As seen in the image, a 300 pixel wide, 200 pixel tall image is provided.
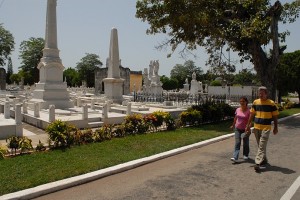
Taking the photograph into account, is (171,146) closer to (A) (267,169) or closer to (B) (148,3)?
(A) (267,169)

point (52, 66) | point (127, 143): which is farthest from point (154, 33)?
point (127, 143)

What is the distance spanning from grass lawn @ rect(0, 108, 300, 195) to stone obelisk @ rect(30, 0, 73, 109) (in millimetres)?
11142

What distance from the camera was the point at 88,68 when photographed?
251 ft

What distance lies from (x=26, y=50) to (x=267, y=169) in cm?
7643

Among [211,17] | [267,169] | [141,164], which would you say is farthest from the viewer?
[211,17]

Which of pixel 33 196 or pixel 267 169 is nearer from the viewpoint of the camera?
pixel 33 196

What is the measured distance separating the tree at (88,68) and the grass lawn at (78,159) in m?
67.2

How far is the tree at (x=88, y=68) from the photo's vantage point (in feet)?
251

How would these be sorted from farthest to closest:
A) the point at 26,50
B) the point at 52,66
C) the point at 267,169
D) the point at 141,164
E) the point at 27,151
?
the point at 26,50 < the point at 52,66 < the point at 27,151 < the point at 141,164 < the point at 267,169

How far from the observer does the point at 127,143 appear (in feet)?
31.9

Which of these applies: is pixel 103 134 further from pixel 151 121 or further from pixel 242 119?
pixel 242 119

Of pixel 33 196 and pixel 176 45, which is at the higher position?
pixel 176 45

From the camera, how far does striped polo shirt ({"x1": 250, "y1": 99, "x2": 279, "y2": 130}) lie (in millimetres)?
7078

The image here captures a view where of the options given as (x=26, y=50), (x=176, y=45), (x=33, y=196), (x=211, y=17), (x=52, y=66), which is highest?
(x=26, y=50)
